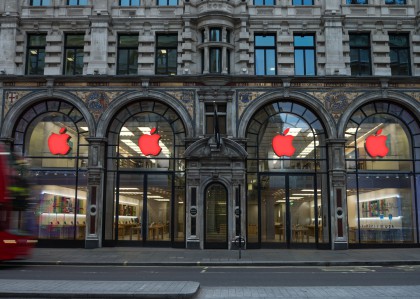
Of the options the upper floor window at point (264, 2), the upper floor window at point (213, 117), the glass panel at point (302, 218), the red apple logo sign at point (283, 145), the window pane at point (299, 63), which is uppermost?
the upper floor window at point (264, 2)

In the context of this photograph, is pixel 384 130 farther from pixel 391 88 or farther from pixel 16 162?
pixel 16 162

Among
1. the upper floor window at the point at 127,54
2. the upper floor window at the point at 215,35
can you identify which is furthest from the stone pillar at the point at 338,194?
the upper floor window at the point at 127,54

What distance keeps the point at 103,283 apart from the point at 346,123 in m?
18.4

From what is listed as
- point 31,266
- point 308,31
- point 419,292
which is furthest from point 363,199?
point 31,266

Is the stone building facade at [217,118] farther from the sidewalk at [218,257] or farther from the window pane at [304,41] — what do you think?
the sidewalk at [218,257]

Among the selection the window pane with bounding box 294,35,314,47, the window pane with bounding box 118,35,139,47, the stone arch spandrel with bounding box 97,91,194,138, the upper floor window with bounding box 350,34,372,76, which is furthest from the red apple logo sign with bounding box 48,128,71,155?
the upper floor window with bounding box 350,34,372,76

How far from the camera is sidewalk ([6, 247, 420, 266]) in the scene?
20625 millimetres

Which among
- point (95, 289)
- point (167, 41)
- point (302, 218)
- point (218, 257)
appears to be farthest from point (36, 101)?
point (95, 289)

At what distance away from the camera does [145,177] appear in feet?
89.9

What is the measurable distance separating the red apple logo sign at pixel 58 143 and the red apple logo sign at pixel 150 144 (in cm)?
420

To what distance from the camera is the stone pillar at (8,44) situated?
90.9 feet

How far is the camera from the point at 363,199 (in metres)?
26.9

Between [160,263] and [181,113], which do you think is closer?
[160,263]

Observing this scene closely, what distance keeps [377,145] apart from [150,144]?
42.8 feet
